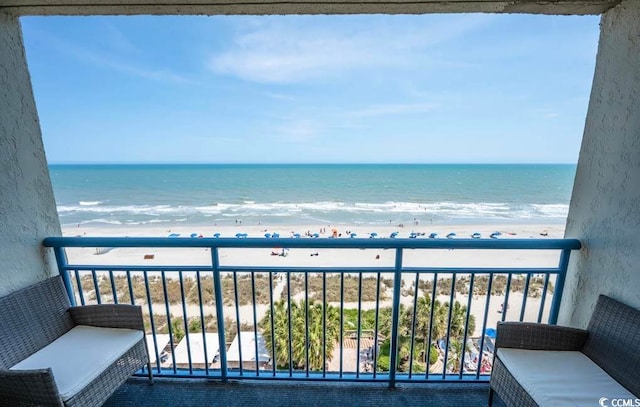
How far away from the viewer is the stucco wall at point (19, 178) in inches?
62.2

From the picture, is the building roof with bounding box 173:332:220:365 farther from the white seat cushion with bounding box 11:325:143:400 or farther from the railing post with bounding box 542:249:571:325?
the railing post with bounding box 542:249:571:325

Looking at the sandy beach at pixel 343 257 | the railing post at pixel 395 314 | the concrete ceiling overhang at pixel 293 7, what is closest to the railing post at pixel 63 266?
the concrete ceiling overhang at pixel 293 7

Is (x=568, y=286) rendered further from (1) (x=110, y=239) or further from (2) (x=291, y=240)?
(1) (x=110, y=239)

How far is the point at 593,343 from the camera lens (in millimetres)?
1423

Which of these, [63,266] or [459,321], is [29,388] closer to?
[63,266]

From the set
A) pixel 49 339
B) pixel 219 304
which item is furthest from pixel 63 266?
pixel 219 304

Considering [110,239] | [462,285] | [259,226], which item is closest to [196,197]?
[259,226]

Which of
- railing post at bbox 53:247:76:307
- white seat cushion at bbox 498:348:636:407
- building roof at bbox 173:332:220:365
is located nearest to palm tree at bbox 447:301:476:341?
white seat cushion at bbox 498:348:636:407

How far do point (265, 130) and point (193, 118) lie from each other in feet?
20.9

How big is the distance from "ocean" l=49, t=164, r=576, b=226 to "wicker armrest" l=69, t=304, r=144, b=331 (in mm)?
14208

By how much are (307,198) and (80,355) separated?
2156cm

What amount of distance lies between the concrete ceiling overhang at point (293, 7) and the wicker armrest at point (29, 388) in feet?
5.90

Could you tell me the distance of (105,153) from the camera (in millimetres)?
26641

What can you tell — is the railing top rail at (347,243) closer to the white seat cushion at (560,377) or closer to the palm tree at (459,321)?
the white seat cushion at (560,377)
